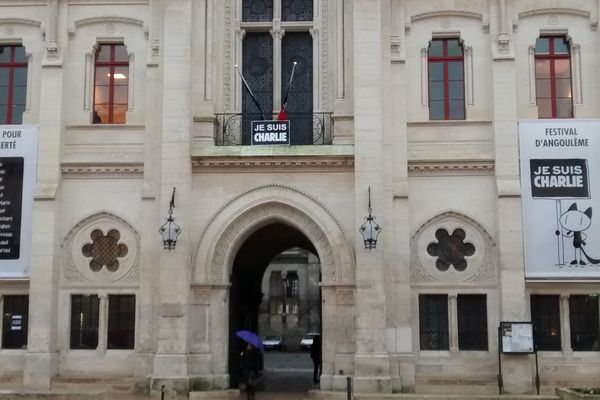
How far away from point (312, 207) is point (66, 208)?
733 centimetres

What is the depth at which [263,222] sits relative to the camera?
22.7 metres

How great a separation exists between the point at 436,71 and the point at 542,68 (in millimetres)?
3130

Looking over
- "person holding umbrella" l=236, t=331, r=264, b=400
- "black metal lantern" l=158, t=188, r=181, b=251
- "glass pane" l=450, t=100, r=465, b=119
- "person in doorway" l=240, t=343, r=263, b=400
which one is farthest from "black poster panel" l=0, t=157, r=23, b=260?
"glass pane" l=450, t=100, r=465, b=119

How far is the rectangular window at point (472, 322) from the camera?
22.2 metres

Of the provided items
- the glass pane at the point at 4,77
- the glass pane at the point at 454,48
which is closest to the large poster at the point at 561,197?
the glass pane at the point at 454,48

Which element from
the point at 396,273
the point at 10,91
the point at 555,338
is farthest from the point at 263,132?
the point at 555,338

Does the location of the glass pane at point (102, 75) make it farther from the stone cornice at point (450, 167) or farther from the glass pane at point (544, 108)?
the glass pane at point (544, 108)

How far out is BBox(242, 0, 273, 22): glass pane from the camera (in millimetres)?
24109

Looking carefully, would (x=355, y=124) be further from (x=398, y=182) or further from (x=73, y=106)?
(x=73, y=106)

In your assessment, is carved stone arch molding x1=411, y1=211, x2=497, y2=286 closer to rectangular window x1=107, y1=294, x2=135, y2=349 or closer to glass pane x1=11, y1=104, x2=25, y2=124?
rectangular window x1=107, y1=294, x2=135, y2=349

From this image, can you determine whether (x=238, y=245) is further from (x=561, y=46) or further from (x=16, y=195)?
(x=561, y=46)

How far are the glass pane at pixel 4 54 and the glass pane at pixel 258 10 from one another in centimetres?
744

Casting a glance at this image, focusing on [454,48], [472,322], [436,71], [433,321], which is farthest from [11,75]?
[472,322]

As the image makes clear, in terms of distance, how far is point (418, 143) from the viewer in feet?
75.0
